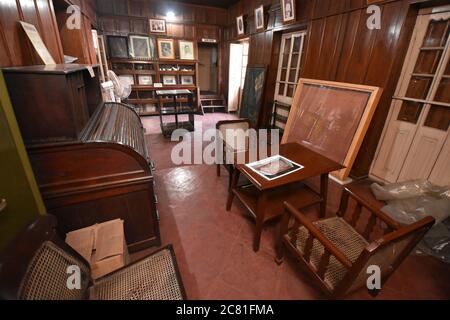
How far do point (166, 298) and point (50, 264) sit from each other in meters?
0.52

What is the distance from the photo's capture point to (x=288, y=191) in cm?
200

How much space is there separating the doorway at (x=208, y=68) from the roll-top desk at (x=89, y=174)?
582cm

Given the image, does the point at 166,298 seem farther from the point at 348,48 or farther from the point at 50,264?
the point at 348,48

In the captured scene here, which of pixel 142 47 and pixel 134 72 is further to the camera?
pixel 134 72

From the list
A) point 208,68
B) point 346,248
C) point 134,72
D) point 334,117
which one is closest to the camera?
point 346,248

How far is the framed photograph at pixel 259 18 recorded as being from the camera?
4.00m

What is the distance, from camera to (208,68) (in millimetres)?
6965

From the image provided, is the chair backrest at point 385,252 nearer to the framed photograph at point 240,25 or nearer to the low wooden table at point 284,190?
the low wooden table at point 284,190

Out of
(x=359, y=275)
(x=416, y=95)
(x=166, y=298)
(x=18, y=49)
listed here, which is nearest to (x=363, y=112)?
(x=416, y=95)

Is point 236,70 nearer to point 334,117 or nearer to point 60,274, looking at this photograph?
point 334,117

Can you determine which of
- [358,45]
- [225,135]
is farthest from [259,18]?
[225,135]

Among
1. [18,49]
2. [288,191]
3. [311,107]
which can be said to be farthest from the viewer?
[311,107]

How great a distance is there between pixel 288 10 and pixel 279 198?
3127 millimetres
